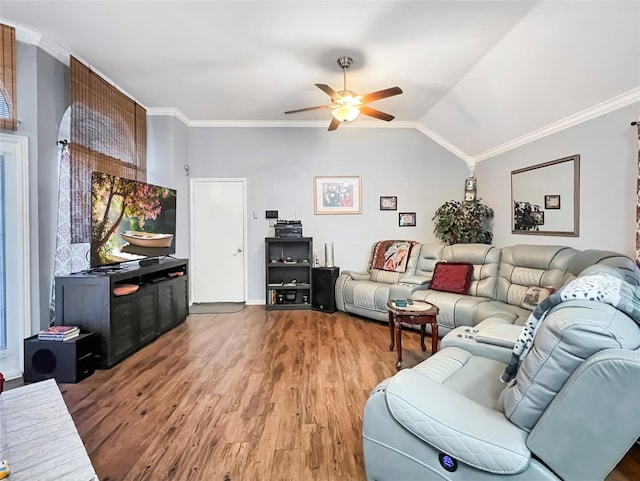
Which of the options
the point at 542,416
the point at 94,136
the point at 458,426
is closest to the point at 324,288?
the point at 94,136

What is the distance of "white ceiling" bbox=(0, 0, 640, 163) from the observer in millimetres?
2441

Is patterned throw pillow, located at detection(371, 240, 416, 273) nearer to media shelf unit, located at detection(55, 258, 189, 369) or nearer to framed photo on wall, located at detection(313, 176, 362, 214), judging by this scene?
framed photo on wall, located at detection(313, 176, 362, 214)

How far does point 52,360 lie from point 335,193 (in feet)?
13.1

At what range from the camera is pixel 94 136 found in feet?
11.1

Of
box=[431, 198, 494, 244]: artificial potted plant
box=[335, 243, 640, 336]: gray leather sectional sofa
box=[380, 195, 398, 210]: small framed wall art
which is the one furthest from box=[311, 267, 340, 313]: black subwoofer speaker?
box=[431, 198, 494, 244]: artificial potted plant

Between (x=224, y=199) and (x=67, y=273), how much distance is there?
98.6 inches

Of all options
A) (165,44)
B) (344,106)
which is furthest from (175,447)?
(165,44)

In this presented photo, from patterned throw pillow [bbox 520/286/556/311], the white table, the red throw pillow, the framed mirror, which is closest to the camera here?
the white table

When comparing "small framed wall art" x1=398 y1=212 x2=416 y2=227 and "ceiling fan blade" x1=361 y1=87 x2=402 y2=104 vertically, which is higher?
"ceiling fan blade" x1=361 y1=87 x2=402 y2=104

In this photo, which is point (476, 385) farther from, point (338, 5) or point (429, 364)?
point (338, 5)

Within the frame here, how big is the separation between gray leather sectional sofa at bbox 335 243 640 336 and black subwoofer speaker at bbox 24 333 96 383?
3.08 m

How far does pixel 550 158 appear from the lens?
11.9 ft

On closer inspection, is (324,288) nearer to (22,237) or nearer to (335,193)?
(335,193)

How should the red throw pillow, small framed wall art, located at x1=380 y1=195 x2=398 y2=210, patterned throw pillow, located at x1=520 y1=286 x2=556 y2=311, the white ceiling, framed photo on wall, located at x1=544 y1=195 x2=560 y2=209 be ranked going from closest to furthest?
the white ceiling
patterned throw pillow, located at x1=520 y1=286 x2=556 y2=311
framed photo on wall, located at x1=544 y1=195 x2=560 y2=209
the red throw pillow
small framed wall art, located at x1=380 y1=195 x2=398 y2=210
